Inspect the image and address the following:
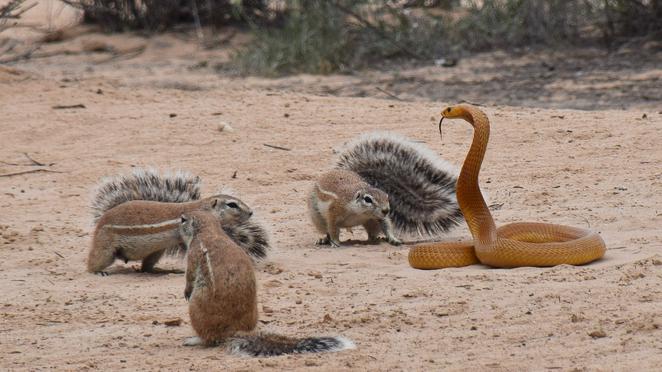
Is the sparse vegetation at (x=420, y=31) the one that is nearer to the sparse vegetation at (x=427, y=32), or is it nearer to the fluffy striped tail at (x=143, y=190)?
the sparse vegetation at (x=427, y=32)

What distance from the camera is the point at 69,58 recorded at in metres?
18.0

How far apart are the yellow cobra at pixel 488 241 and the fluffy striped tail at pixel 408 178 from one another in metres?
0.86

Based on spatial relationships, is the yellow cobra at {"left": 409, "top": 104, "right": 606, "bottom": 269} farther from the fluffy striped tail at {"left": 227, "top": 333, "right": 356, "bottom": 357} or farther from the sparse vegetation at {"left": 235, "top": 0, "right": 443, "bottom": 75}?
the sparse vegetation at {"left": 235, "top": 0, "right": 443, "bottom": 75}

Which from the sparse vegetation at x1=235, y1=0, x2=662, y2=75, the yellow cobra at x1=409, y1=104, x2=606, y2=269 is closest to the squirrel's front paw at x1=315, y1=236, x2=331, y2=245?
the yellow cobra at x1=409, y1=104, x2=606, y2=269

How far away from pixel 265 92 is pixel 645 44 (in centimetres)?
500

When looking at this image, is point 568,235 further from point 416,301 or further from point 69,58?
point 69,58

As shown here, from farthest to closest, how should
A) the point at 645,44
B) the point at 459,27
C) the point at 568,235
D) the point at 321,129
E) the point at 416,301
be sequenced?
the point at 459,27 < the point at 645,44 < the point at 321,129 < the point at 568,235 < the point at 416,301

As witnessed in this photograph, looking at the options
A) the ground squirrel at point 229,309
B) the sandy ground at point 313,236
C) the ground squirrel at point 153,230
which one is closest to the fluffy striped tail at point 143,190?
the ground squirrel at point 153,230

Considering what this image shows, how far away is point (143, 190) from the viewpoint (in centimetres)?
817

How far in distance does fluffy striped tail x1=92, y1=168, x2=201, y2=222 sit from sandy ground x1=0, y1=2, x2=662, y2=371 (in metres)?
0.43

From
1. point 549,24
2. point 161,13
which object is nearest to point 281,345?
point 549,24

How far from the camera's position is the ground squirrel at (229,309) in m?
5.57

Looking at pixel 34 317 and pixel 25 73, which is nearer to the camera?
pixel 34 317

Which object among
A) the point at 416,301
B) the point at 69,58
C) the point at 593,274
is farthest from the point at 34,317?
the point at 69,58
